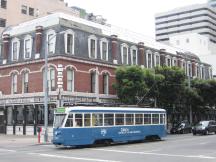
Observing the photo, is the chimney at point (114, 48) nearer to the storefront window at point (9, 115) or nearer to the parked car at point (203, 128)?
the parked car at point (203, 128)

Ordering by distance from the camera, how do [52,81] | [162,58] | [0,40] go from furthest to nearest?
[162,58] < [0,40] < [52,81]

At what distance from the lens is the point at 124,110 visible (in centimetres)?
3144

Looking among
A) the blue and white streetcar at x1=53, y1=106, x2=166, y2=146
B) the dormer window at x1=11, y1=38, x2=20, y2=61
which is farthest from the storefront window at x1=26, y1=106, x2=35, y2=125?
the blue and white streetcar at x1=53, y1=106, x2=166, y2=146

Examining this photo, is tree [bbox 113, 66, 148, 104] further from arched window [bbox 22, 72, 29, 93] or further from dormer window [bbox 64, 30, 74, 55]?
arched window [bbox 22, 72, 29, 93]

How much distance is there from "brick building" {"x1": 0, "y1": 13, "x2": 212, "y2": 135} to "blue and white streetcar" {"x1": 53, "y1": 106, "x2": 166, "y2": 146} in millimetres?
9122

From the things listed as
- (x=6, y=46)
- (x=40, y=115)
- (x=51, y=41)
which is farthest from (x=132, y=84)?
(x=6, y=46)

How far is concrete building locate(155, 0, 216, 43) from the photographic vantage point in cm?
14699

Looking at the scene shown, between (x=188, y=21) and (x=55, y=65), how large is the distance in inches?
4607

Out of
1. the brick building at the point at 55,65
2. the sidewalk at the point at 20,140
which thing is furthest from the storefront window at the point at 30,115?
the sidewalk at the point at 20,140

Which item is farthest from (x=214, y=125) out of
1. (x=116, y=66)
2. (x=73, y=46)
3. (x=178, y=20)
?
(x=178, y=20)

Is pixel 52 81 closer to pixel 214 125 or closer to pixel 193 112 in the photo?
pixel 214 125

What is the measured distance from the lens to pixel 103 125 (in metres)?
29.2

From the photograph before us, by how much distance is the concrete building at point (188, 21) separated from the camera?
146988mm

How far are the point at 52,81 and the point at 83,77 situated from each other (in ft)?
11.3
